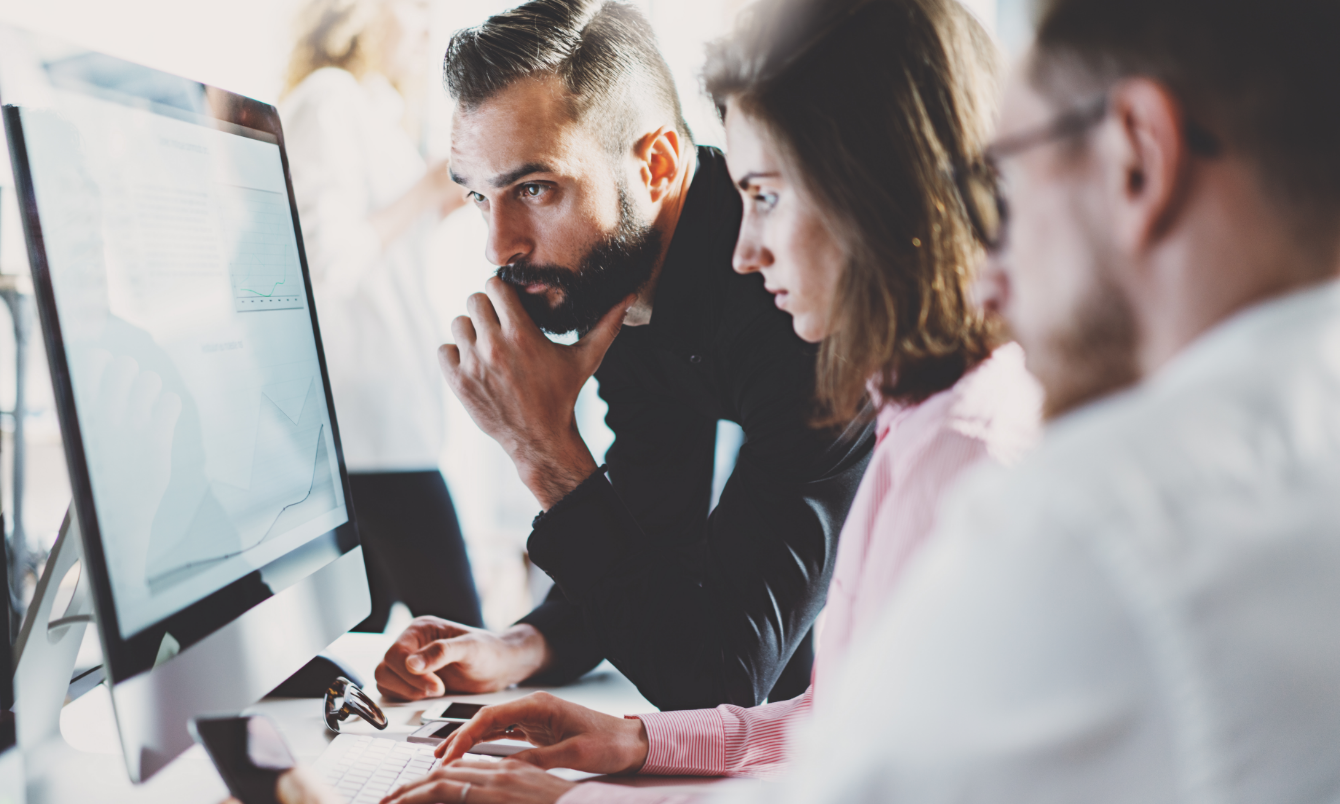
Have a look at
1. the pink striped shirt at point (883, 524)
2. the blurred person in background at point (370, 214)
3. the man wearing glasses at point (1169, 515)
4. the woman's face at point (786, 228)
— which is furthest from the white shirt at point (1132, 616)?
the blurred person in background at point (370, 214)

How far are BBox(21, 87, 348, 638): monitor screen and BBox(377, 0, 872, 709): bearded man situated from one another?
266 mm

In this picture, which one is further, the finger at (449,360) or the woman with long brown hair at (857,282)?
the finger at (449,360)

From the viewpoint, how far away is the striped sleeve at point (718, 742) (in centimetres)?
75

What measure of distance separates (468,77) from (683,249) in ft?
1.24

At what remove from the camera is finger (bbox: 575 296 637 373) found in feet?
3.67

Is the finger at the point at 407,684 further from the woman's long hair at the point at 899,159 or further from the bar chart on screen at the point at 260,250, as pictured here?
the woman's long hair at the point at 899,159

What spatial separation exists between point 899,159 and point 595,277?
66cm

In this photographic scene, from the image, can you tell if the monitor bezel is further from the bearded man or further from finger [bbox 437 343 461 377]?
finger [bbox 437 343 461 377]

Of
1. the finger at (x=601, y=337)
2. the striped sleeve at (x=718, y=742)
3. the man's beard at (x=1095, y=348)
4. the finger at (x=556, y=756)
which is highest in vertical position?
the finger at (x=601, y=337)

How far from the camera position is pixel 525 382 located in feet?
3.47

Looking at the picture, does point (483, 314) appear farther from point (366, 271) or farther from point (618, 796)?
point (366, 271)

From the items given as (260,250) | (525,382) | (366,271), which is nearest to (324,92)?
(366,271)

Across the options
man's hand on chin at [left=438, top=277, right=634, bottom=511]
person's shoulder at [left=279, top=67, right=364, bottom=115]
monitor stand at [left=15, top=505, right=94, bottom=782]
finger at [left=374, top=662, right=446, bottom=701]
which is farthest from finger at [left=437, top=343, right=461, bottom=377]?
person's shoulder at [left=279, top=67, right=364, bottom=115]

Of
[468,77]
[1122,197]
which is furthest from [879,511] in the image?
[468,77]
